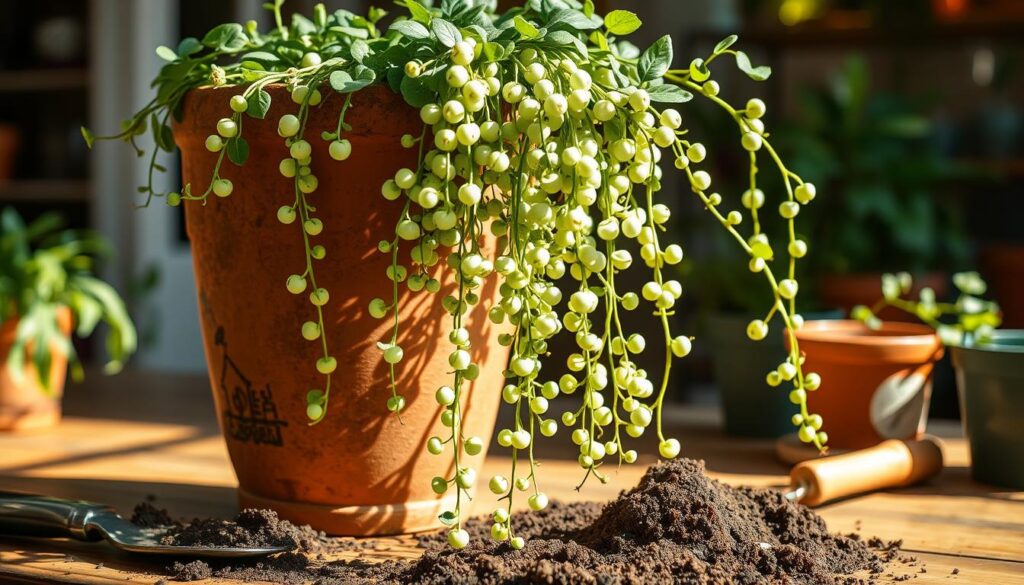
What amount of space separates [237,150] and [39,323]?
783mm

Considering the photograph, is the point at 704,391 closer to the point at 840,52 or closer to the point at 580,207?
the point at 840,52

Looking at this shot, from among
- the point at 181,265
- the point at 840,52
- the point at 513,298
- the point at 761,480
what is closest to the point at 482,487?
the point at 761,480

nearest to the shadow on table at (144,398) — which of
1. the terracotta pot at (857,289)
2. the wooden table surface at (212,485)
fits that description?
the wooden table surface at (212,485)

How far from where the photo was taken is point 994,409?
1113 millimetres

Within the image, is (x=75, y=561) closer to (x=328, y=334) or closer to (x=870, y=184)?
(x=328, y=334)

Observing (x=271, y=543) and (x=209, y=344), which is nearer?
(x=271, y=543)

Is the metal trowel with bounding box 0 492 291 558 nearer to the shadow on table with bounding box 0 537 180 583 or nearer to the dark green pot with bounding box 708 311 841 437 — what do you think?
the shadow on table with bounding box 0 537 180 583

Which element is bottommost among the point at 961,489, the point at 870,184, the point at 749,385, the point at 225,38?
the point at 961,489

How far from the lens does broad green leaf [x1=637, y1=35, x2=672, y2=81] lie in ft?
2.80

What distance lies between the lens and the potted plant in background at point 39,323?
4.75 ft

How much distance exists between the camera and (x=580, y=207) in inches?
29.5

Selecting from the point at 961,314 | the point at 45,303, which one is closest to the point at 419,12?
the point at 961,314

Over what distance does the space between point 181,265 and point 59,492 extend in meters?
2.95

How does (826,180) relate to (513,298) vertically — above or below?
above
